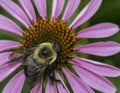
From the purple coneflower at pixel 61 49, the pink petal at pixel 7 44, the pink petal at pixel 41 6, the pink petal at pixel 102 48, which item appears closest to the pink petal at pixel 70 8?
the purple coneflower at pixel 61 49

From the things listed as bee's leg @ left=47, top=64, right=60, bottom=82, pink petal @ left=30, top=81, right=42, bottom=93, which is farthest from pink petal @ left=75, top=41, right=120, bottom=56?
pink petal @ left=30, top=81, right=42, bottom=93

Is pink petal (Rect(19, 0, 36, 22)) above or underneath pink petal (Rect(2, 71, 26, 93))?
above

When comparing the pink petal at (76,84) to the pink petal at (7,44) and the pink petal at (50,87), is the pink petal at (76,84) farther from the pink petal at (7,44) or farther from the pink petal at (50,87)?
the pink petal at (7,44)

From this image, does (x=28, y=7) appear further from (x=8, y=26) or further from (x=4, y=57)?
(x=4, y=57)

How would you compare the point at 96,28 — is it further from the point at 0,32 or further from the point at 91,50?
the point at 0,32

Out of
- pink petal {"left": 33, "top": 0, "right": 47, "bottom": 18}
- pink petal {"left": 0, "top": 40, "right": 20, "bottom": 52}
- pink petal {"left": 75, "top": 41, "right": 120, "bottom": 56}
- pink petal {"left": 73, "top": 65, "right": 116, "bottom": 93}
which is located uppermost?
pink petal {"left": 33, "top": 0, "right": 47, "bottom": 18}

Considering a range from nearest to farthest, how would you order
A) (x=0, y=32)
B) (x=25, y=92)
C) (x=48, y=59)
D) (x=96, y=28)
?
(x=48, y=59)
(x=96, y=28)
(x=25, y=92)
(x=0, y=32)

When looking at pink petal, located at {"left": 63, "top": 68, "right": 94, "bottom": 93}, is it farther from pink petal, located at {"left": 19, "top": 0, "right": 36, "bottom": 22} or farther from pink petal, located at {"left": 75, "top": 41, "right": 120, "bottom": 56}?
pink petal, located at {"left": 19, "top": 0, "right": 36, "bottom": 22}

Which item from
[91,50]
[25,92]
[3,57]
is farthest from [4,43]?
[91,50]
